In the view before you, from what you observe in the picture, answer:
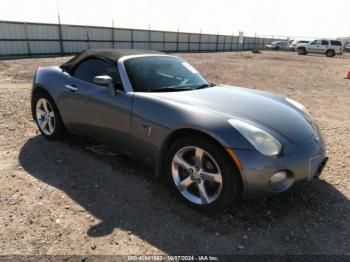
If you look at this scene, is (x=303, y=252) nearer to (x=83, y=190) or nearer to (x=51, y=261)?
(x=51, y=261)

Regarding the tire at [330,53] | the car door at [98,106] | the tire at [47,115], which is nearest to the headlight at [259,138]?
the car door at [98,106]

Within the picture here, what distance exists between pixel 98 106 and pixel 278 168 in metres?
2.16

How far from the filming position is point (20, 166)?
3865mm

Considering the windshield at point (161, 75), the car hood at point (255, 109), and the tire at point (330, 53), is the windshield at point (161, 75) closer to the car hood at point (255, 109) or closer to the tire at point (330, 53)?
the car hood at point (255, 109)

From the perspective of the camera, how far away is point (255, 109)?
10.4ft

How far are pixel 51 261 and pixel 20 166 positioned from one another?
1.90 m

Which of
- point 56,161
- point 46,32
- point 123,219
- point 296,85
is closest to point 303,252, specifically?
point 123,219

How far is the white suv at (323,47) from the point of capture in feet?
117

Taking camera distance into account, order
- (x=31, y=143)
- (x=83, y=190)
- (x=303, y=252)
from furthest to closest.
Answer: (x=31, y=143), (x=83, y=190), (x=303, y=252)

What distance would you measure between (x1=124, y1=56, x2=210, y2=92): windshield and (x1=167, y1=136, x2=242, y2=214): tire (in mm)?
847

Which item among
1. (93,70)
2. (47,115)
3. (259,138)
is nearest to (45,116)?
(47,115)

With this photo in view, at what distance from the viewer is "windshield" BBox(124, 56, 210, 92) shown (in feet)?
11.4

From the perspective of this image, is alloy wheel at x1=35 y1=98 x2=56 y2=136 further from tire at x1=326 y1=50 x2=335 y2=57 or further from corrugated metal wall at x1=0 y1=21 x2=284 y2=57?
tire at x1=326 y1=50 x2=335 y2=57

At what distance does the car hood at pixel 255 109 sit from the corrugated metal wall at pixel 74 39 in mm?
19874
